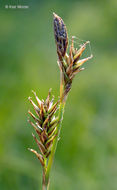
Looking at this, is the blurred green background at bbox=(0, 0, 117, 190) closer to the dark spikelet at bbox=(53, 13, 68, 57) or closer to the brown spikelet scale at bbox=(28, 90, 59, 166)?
the brown spikelet scale at bbox=(28, 90, 59, 166)

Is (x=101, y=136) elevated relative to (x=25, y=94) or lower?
lower

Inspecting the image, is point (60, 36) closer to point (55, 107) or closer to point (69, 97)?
point (55, 107)

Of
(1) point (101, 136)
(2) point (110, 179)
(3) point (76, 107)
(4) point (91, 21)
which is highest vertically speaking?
(4) point (91, 21)

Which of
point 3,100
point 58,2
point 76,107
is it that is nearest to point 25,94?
point 3,100

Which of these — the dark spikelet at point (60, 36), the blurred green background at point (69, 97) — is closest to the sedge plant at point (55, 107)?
the dark spikelet at point (60, 36)

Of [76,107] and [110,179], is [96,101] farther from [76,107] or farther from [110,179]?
[110,179]

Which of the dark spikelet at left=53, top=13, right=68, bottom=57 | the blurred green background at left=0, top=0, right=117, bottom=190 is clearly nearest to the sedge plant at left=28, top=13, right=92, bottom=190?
the dark spikelet at left=53, top=13, right=68, bottom=57

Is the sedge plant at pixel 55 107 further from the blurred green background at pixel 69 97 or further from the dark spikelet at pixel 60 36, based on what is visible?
the blurred green background at pixel 69 97

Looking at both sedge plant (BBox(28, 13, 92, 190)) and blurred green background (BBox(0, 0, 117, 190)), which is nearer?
sedge plant (BBox(28, 13, 92, 190))
